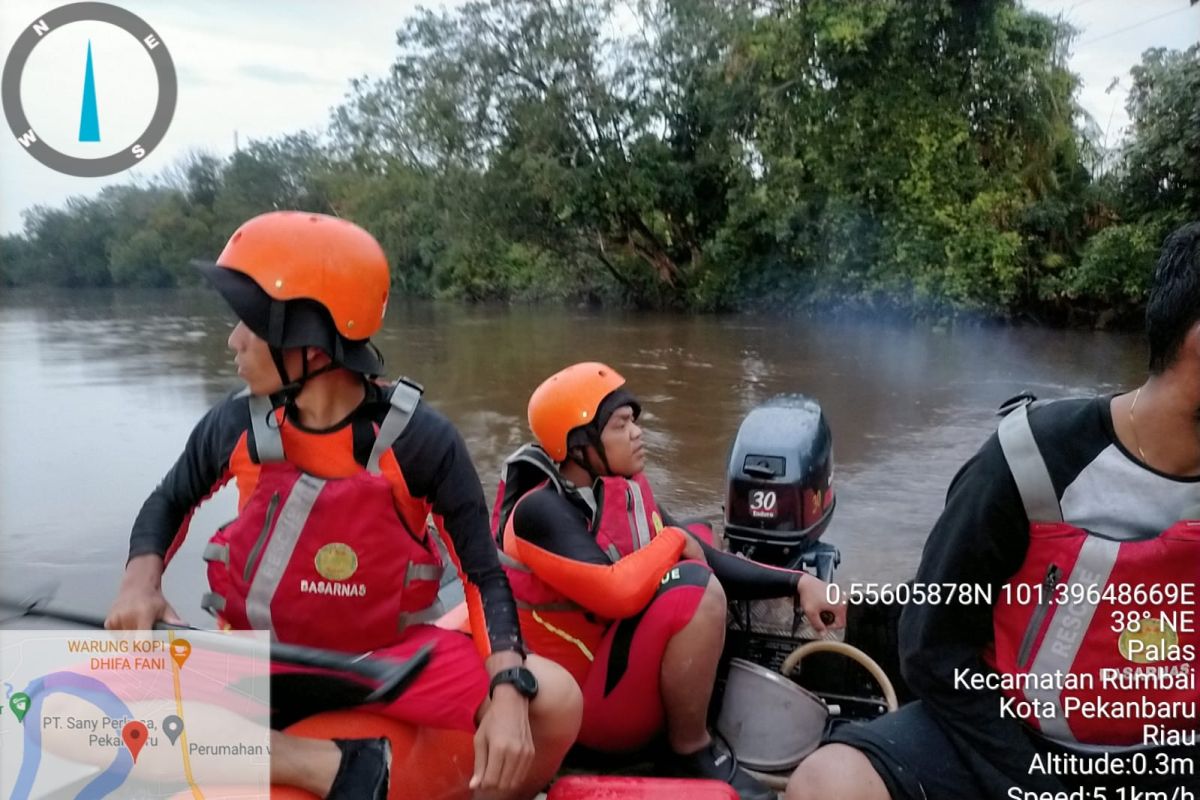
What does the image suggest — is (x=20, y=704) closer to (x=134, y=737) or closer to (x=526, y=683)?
(x=134, y=737)

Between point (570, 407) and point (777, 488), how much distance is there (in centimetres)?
71

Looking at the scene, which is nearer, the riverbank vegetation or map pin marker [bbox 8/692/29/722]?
map pin marker [bbox 8/692/29/722]

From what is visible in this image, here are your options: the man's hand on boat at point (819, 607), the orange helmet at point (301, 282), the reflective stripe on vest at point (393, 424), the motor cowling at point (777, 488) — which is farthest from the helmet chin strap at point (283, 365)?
the motor cowling at point (777, 488)

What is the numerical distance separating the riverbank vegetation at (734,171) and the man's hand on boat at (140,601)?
5.43ft

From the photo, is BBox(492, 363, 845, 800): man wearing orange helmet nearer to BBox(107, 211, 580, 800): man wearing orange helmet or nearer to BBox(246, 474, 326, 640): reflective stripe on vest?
BBox(107, 211, 580, 800): man wearing orange helmet

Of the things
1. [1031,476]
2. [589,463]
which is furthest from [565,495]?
[1031,476]

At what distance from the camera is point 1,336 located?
28.2 feet

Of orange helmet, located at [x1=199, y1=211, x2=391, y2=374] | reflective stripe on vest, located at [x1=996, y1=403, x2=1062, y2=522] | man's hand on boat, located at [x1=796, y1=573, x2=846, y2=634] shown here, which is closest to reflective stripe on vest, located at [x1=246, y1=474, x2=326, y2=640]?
orange helmet, located at [x1=199, y1=211, x2=391, y2=374]

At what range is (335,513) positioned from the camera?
1584 mm

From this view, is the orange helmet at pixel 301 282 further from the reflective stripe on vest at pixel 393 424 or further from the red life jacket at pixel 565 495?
the red life jacket at pixel 565 495

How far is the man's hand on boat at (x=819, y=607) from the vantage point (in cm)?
222

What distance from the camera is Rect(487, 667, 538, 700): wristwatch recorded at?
1.54 metres

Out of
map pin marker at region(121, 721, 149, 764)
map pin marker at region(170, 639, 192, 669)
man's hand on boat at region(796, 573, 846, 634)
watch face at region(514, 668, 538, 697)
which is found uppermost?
map pin marker at region(170, 639, 192, 669)

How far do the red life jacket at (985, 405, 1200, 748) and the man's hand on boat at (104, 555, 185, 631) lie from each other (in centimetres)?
133
